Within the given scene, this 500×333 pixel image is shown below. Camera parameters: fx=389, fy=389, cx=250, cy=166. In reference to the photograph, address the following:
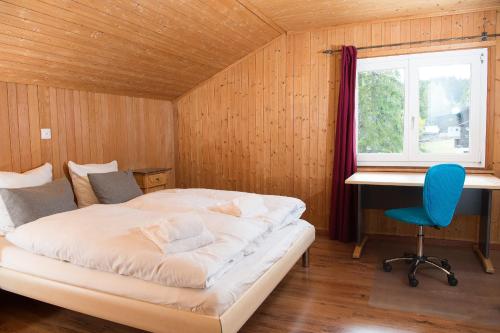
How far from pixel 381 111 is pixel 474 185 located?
1.38 meters

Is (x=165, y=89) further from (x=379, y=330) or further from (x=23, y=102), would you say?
(x=379, y=330)

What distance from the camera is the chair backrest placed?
9.98 feet

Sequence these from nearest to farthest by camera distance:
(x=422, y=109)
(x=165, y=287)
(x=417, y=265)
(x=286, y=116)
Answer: (x=165, y=287) → (x=417, y=265) → (x=422, y=109) → (x=286, y=116)

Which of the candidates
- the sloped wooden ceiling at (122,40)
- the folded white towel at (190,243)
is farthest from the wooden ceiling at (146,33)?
the folded white towel at (190,243)

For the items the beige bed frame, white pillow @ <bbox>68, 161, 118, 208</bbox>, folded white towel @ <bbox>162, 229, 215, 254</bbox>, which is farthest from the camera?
white pillow @ <bbox>68, 161, 118, 208</bbox>

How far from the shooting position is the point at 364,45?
4.23 meters

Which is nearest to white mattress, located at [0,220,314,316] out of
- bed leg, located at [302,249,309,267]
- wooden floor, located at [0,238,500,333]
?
wooden floor, located at [0,238,500,333]

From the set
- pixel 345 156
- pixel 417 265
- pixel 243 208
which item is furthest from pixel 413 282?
pixel 345 156

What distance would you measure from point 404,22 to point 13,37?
358cm

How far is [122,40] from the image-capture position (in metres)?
3.33

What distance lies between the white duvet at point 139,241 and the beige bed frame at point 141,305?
15cm

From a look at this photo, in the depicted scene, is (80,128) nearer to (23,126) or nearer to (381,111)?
(23,126)

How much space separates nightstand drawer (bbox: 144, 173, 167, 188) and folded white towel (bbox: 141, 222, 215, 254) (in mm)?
2033

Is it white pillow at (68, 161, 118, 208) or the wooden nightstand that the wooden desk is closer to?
the wooden nightstand
